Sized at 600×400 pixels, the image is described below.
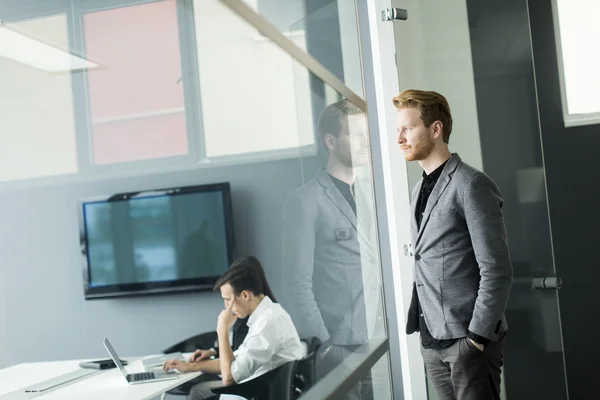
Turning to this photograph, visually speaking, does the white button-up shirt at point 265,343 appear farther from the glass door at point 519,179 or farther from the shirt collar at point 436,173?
the glass door at point 519,179

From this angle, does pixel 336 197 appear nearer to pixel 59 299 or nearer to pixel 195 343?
pixel 195 343

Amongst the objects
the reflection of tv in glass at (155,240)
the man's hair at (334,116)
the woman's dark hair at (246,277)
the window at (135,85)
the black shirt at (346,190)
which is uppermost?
the man's hair at (334,116)

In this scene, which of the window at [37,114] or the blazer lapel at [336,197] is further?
the blazer lapel at [336,197]

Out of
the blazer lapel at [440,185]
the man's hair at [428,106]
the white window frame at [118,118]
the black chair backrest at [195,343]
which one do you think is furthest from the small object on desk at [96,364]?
the man's hair at [428,106]

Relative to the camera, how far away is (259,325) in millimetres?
1401

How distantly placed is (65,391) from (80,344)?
0.07 meters

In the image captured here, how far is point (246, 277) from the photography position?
1.26m

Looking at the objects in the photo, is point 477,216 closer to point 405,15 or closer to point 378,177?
point 405,15

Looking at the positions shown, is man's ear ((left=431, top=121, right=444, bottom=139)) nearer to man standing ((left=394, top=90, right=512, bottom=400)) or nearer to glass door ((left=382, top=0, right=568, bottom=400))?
man standing ((left=394, top=90, right=512, bottom=400))

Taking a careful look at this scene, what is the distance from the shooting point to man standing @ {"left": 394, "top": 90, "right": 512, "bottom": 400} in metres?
2.16

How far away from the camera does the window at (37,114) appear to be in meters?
0.78

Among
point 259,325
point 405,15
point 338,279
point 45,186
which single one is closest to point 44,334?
point 45,186

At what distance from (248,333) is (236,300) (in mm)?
131

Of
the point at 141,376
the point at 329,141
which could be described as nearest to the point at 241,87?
the point at 141,376
